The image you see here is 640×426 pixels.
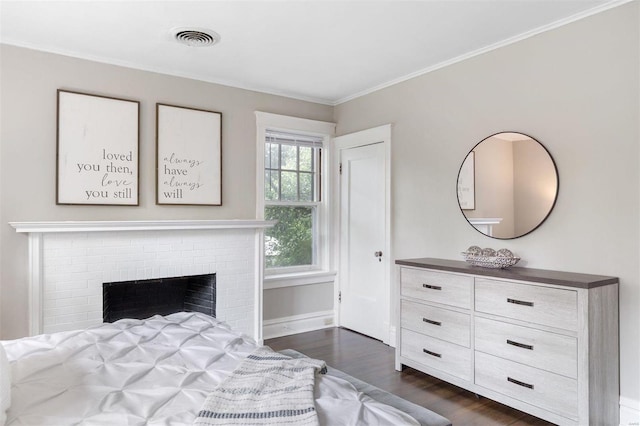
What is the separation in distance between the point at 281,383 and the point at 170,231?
247 centimetres

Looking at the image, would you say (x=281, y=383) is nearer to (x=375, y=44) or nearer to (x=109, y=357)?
(x=109, y=357)

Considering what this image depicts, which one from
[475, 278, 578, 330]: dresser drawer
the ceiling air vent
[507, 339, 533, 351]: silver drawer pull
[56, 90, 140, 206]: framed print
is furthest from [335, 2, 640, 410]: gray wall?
[56, 90, 140, 206]: framed print

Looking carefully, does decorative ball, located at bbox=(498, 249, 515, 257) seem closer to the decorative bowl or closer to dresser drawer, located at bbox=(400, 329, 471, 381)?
the decorative bowl

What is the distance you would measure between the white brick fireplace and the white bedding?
4.33ft

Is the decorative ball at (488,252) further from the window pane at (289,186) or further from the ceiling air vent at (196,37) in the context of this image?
the ceiling air vent at (196,37)

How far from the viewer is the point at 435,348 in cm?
321

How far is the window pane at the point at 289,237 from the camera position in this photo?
4574 mm

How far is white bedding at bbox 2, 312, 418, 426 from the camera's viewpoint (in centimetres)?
133

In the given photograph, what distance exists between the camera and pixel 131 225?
3.44 metres

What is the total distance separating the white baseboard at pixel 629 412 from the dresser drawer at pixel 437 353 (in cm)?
86

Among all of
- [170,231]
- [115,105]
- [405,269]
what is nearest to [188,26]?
[115,105]

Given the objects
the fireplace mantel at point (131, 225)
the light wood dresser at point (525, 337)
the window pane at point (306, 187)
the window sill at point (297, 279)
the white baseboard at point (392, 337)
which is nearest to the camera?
the light wood dresser at point (525, 337)

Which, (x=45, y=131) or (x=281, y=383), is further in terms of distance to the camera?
(x=45, y=131)

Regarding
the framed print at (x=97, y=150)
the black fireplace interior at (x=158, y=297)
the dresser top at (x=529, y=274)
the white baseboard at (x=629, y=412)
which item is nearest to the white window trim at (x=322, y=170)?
the black fireplace interior at (x=158, y=297)
